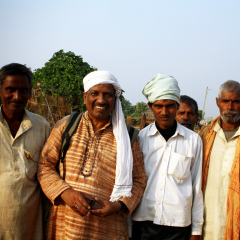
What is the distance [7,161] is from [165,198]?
1.63m

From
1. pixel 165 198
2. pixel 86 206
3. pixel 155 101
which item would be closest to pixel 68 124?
pixel 86 206

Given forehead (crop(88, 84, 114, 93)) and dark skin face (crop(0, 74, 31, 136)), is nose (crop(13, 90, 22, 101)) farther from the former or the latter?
forehead (crop(88, 84, 114, 93))

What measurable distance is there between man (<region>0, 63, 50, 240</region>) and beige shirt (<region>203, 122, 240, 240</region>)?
5.95 feet

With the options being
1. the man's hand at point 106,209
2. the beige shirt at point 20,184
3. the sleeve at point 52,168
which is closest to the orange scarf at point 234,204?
the man's hand at point 106,209

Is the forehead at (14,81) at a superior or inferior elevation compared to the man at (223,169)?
superior

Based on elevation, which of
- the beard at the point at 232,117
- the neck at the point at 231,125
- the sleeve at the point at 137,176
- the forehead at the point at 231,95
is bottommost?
the sleeve at the point at 137,176

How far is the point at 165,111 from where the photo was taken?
8.22 feet

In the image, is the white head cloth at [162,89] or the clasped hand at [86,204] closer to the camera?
the clasped hand at [86,204]

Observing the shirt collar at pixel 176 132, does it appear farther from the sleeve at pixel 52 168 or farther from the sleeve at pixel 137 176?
the sleeve at pixel 52 168

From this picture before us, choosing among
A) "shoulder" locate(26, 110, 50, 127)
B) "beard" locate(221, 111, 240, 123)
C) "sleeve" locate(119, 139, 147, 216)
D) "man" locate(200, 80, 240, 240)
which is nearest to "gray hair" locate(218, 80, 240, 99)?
"man" locate(200, 80, 240, 240)

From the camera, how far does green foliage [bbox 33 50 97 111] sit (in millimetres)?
7965

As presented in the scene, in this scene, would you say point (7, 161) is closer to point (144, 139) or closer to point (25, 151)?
point (25, 151)

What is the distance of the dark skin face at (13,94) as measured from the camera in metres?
2.24

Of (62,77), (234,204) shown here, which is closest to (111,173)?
(234,204)
